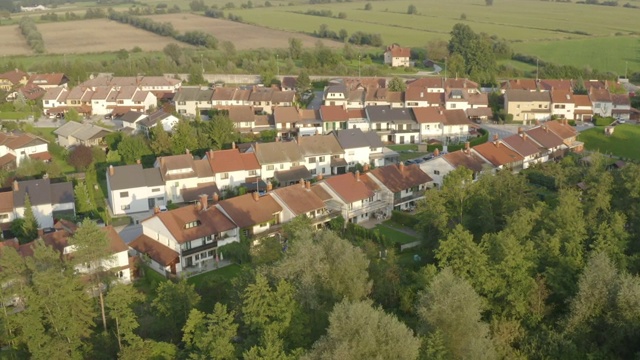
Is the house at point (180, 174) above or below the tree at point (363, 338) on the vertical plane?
below

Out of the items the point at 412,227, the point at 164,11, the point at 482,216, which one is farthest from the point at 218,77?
the point at 164,11

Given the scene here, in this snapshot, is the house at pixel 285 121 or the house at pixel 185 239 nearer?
the house at pixel 185 239

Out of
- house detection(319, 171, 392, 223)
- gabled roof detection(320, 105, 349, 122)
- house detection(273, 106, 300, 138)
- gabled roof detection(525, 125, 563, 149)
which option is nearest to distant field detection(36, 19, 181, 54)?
house detection(273, 106, 300, 138)

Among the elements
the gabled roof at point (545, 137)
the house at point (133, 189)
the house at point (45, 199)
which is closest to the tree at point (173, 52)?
the house at point (133, 189)

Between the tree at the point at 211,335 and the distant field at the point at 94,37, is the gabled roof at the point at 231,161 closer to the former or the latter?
the tree at the point at 211,335

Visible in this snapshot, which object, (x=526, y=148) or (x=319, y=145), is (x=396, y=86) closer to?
(x=319, y=145)

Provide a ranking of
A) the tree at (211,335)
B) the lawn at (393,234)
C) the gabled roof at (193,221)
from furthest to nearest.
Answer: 1. the lawn at (393,234)
2. the gabled roof at (193,221)
3. the tree at (211,335)

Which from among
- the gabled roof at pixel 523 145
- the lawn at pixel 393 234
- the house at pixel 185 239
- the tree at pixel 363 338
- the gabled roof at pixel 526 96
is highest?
the tree at pixel 363 338
